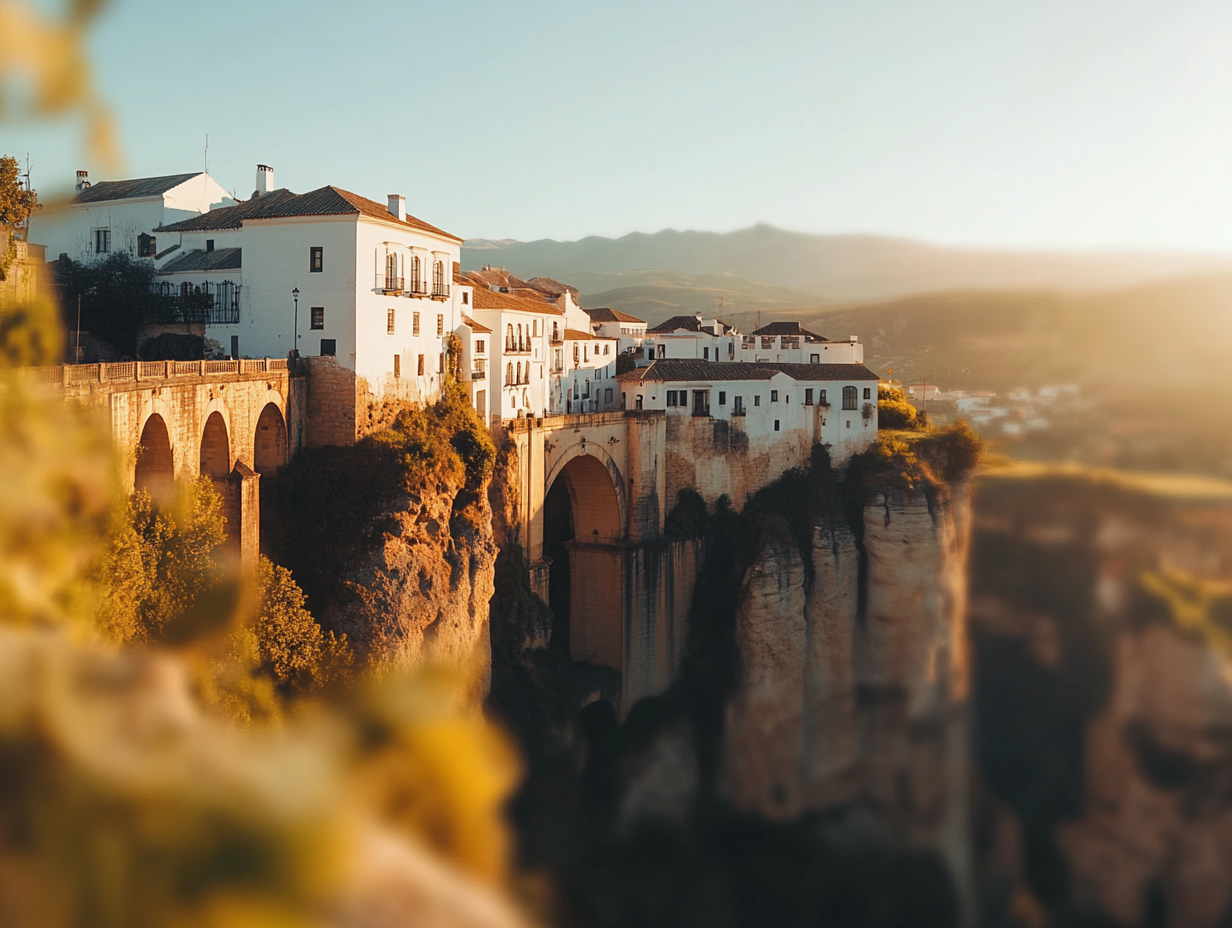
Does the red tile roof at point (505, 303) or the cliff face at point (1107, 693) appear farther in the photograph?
the red tile roof at point (505, 303)

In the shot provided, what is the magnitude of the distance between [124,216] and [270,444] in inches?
513

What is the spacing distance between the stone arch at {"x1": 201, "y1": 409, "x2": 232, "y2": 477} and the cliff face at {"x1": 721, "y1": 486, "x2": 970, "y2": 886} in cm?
1850

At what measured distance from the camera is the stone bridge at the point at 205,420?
49.4ft

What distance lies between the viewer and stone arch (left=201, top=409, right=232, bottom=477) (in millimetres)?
18781

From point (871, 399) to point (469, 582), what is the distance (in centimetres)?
2048

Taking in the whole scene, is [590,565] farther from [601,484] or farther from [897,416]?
[897,416]

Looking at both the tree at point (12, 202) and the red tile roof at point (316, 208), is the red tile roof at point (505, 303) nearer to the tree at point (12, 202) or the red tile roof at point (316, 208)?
the red tile roof at point (316, 208)

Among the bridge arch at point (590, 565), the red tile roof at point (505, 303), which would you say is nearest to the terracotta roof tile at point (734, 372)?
the red tile roof at point (505, 303)

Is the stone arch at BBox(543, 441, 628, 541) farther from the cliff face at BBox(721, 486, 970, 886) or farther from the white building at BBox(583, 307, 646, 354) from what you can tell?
the white building at BBox(583, 307, 646, 354)

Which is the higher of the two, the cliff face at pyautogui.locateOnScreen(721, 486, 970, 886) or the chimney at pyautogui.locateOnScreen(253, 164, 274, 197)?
the chimney at pyautogui.locateOnScreen(253, 164, 274, 197)

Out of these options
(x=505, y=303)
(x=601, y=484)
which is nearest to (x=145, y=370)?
(x=505, y=303)

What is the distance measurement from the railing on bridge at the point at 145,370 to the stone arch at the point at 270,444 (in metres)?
1.09

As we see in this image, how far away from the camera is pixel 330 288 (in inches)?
876

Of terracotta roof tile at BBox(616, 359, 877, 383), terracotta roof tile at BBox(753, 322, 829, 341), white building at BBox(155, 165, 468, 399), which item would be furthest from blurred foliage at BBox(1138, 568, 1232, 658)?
terracotta roof tile at BBox(753, 322, 829, 341)
